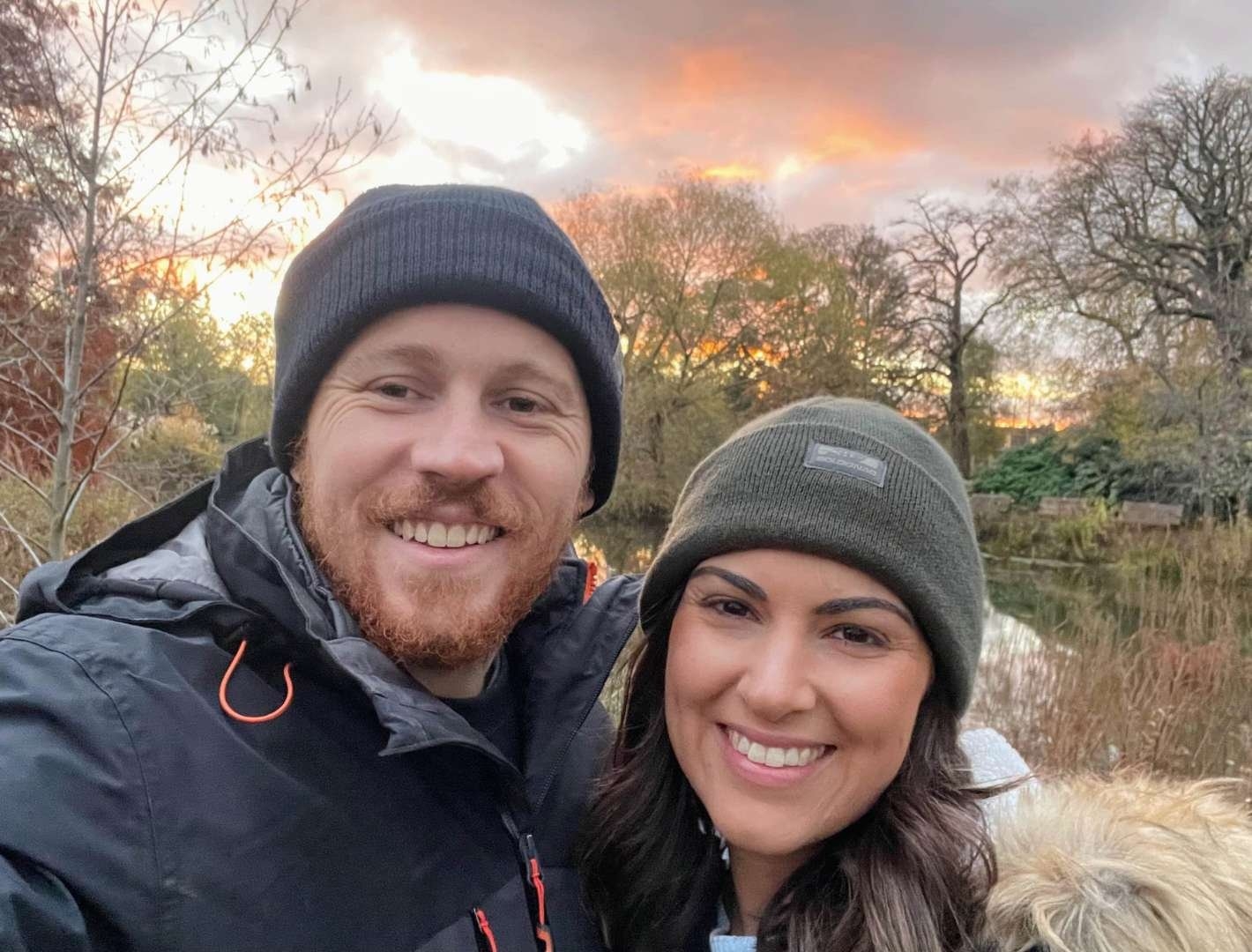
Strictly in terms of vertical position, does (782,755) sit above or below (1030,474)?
below

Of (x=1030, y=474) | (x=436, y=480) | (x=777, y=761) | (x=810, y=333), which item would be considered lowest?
(x=777, y=761)

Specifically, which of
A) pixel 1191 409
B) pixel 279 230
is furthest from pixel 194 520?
pixel 1191 409

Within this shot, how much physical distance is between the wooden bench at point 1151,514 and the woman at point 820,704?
1431 centimetres

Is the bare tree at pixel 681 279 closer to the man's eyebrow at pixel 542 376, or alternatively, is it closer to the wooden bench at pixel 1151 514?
the wooden bench at pixel 1151 514

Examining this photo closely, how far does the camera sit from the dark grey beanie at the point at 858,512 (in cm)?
155

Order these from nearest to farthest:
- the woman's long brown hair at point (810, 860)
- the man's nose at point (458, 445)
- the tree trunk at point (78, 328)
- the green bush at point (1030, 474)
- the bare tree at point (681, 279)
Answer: the woman's long brown hair at point (810, 860), the man's nose at point (458, 445), the tree trunk at point (78, 328), the green bush at point (1030, 474), the bare tree at point (681, 279)

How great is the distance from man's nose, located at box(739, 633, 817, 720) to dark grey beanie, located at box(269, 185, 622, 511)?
729 mm

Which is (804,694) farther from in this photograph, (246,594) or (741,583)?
(246,594)

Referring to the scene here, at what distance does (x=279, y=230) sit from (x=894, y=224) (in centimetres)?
2622

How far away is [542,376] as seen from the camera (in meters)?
1.72

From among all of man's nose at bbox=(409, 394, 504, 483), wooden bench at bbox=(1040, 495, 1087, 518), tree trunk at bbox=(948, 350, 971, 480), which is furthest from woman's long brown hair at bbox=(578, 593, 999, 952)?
tree trunk at bbox=(948, 350, 971, 480)

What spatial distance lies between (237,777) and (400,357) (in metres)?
0.77

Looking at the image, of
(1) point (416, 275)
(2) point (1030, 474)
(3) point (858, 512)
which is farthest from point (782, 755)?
(2) point (1030, 474)

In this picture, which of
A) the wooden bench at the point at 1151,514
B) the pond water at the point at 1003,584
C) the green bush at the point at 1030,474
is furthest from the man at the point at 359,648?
the green bush at the point at 1030,474
